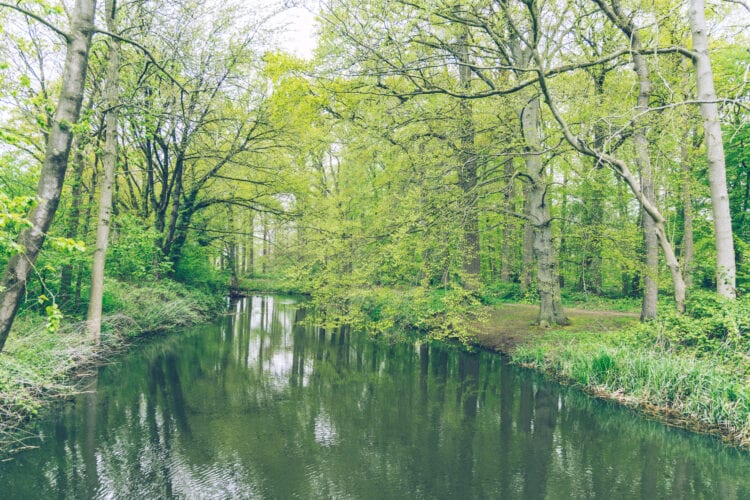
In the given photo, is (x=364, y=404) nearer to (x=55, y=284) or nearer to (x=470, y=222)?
(x=470, y=222)

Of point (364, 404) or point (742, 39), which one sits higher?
point (742, 39)

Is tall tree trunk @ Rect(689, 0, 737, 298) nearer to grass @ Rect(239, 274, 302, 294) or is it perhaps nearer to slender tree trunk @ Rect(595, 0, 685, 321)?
slender tree trunk @ Rect(595, 0, 685, 321)

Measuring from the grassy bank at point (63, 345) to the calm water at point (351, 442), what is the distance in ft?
1.50

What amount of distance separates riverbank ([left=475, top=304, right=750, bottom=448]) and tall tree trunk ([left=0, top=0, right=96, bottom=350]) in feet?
31.0

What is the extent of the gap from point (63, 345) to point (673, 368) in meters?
11.7

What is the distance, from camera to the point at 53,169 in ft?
13.9

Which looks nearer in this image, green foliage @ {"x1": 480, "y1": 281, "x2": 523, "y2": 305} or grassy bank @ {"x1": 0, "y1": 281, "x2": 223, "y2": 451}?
grassy bank @ {"x1": 0, "y1": 281, "x2": 223, "y2": 451}

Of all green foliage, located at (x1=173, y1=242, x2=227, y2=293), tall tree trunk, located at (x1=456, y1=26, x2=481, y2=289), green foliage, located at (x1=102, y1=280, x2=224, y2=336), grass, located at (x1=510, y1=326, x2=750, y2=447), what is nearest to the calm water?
grass, located at (x1=510, y1=326, x2=750, y2=447)

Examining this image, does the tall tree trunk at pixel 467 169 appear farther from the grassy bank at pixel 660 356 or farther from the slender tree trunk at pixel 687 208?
the slender tree trunk at pixel 687 208

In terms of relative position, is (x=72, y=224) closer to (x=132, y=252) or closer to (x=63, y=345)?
(x=132, y=252)

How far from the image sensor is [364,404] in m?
8.42

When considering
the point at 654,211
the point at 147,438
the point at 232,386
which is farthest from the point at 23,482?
the point at 654,211

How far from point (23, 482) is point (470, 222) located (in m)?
10.7

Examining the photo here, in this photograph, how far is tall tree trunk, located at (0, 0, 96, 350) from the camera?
4012mm
